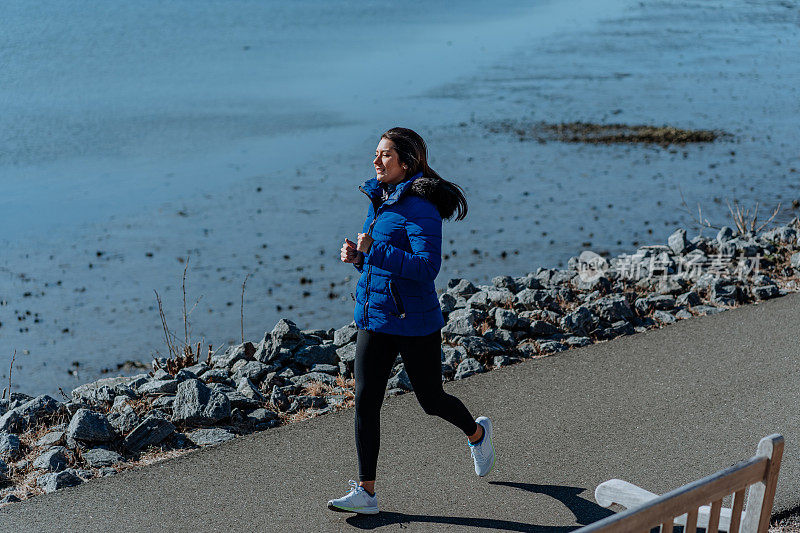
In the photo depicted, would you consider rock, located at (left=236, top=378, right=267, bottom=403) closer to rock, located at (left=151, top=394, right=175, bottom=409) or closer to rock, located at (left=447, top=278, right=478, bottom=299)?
rock, located at (left=151, top=394, right=175, bottom=409)

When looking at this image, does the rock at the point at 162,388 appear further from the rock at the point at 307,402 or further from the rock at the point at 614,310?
the rock at the point at 614,310

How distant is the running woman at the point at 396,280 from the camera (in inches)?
183

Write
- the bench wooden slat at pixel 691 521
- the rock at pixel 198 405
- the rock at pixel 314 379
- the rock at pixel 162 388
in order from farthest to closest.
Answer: the rock at pixel 314 379, the rock at pixel 162 388, the rock at pixel 198 405, the bench wooden slat at pixel 691 521

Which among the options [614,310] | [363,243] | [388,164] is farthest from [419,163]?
[614,310]

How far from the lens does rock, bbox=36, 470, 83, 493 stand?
5.36 metres

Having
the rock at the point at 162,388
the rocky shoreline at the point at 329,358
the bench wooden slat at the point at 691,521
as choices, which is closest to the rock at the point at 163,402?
the rocky shoreline at the point at 329,358

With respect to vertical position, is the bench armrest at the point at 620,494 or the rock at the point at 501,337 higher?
the rock at the point at 501,337

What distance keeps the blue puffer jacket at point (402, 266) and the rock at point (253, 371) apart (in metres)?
2.76

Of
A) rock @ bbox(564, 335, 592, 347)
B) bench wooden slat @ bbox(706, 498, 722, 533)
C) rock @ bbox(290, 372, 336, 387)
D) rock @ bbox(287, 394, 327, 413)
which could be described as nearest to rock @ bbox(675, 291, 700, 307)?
rock @ bbox(564, 335, 592, 347)

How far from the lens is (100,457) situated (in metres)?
5.69

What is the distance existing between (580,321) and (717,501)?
4.48 metres

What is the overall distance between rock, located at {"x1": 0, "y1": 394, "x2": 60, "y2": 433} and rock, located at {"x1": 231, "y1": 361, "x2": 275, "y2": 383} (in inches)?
55.9

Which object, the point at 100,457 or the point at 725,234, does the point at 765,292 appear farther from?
the point at 100,457

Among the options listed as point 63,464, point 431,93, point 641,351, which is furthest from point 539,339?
point 431,93
